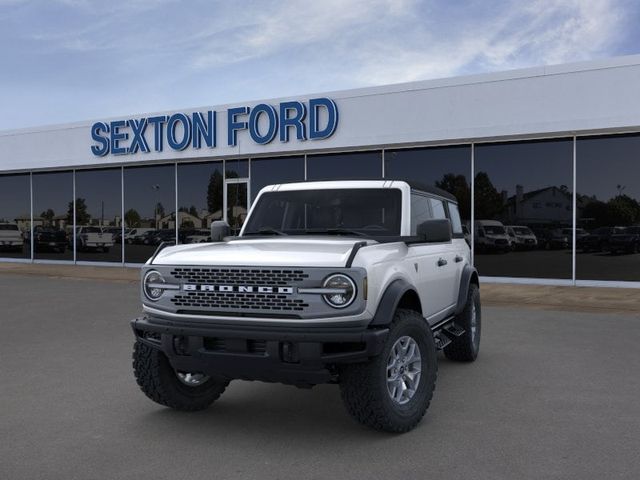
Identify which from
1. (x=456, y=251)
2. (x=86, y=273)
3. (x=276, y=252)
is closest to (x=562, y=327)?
(x=456, y=251)

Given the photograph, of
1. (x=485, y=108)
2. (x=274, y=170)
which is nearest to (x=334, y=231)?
(x=485, y=108)

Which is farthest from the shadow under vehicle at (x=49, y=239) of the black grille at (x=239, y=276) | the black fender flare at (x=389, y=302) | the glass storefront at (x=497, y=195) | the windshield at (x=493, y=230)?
the black fender flare at (x=389, y=302)

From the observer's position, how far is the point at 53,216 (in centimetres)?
2331

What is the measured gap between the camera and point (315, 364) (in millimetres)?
4051

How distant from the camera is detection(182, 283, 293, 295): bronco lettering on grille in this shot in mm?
4210

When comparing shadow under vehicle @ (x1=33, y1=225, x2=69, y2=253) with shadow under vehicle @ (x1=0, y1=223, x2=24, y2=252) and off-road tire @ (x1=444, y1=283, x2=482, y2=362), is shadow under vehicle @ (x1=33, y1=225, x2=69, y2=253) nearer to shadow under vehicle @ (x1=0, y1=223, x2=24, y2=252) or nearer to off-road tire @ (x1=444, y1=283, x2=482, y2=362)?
shadow under vehicle @ (x1=0, y1=223, x2=24, y2=252)

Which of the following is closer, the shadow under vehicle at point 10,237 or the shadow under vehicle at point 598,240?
the shadow under vehicle at point 598,240

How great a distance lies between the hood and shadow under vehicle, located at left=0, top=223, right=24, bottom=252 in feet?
71.4

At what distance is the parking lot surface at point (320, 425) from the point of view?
389 cm

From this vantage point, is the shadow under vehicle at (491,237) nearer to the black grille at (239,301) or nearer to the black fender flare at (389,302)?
the black fender flare at (389,302)

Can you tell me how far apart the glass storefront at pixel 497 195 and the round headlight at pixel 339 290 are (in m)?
7.54

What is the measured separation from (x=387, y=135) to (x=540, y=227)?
14.1ft

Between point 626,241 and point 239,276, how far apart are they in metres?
12.2

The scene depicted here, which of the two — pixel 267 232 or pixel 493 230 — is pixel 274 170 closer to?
pixel 493 230
